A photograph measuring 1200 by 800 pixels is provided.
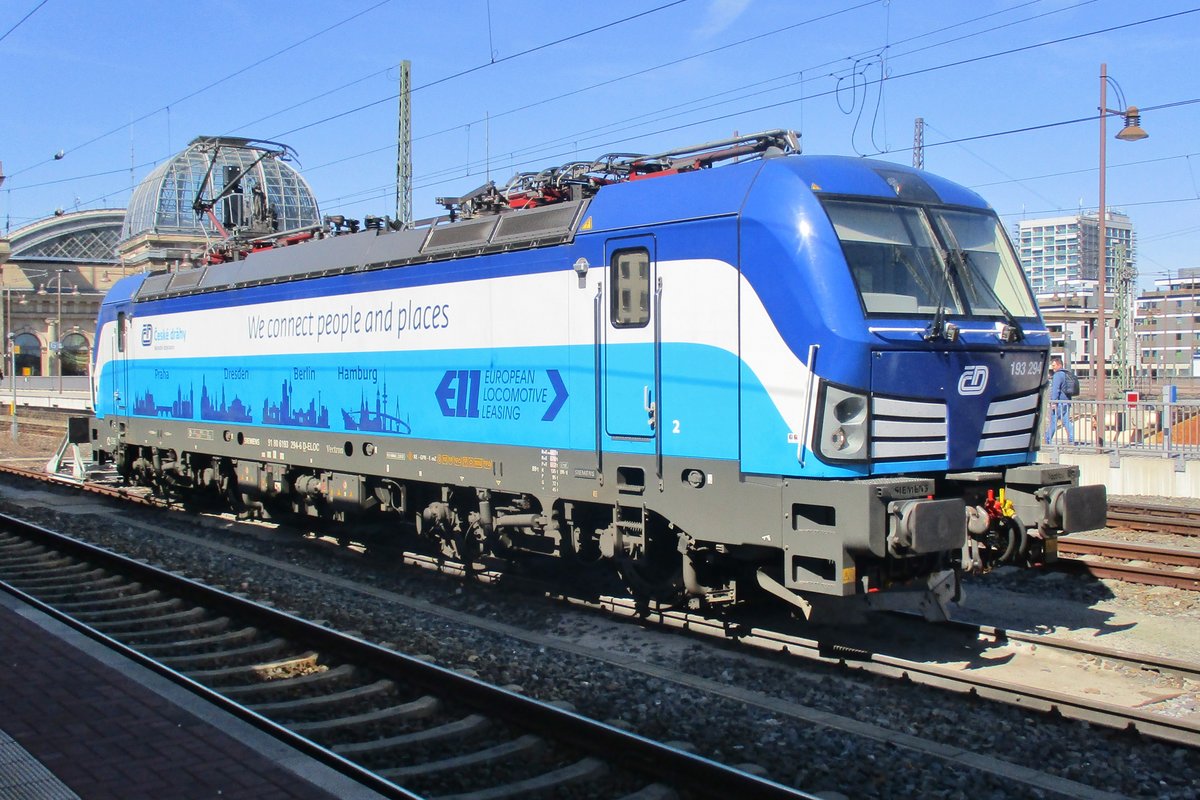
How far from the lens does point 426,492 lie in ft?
40.4

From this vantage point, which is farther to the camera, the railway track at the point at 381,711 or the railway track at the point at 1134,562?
the railway track at the point at 1134,562

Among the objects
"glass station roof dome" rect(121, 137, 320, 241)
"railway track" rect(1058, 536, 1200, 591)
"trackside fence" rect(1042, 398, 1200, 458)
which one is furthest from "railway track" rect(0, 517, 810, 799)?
"glass station roof dome" rect(121, 137, 320, 241)

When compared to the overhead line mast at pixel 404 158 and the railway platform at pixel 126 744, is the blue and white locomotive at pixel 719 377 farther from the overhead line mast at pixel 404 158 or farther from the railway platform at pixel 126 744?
the overhead line mast at pixel 404 158

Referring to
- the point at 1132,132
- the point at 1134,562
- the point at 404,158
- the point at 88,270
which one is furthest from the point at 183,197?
the point at 1134,562

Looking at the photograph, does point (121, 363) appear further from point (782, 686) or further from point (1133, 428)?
point (1133, 428)

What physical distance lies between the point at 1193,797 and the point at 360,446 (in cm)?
930

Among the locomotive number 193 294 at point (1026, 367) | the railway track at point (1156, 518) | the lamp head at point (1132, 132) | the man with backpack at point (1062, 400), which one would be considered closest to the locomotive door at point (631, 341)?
the locomotive number 193 294 at point (1026, 367)

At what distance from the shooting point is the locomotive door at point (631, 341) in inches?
352

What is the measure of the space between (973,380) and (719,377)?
2004 millimetres

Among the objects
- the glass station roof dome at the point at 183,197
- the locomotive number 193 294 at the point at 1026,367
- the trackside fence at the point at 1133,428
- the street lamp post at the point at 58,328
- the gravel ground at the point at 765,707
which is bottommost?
the gravel ground at the point at 765,707

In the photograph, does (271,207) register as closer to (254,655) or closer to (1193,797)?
(254,655)

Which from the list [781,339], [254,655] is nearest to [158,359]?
[254,655]

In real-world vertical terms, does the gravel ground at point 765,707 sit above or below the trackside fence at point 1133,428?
below

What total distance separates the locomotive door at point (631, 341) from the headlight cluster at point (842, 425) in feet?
5.38
